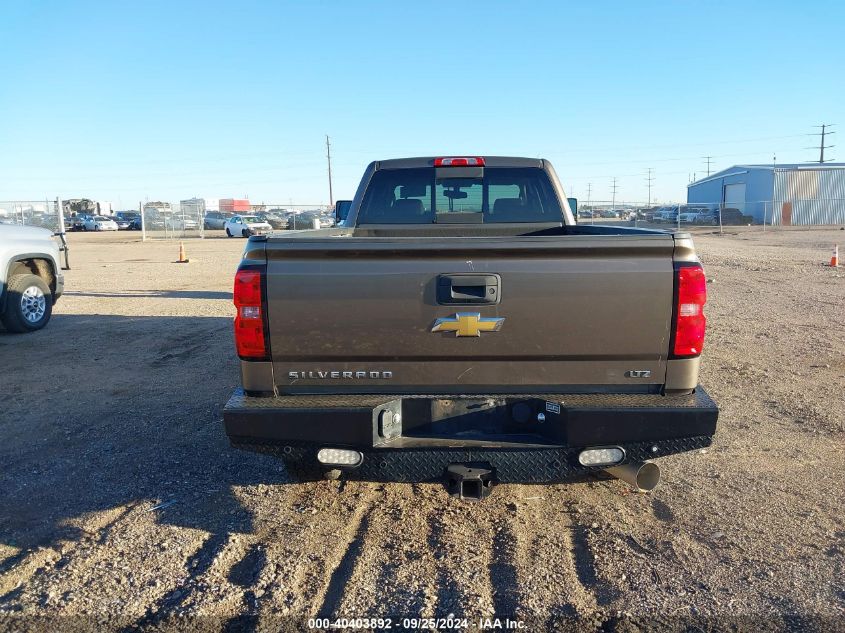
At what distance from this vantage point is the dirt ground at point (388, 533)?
3.12m

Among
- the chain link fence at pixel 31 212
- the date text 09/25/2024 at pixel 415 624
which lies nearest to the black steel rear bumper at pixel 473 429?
the date text 09/25/2024 at pixel 415 624

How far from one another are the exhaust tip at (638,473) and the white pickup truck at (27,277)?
873 centimetres

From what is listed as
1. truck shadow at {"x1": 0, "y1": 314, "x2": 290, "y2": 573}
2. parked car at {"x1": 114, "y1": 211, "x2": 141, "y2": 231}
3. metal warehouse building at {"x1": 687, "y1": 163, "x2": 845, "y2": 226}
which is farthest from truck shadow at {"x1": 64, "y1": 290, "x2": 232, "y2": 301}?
parked car at {"x1": 114, "y1": 211, "x2": 141, "y2": 231}

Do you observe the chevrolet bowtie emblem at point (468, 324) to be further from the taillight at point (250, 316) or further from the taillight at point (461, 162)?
the taillight at point (461, 162)

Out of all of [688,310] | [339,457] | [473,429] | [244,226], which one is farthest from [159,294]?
[244,226]

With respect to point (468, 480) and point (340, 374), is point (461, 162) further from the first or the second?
point (468, 480)

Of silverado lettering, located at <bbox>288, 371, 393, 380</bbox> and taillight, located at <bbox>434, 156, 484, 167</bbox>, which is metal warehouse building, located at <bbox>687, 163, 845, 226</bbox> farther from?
silverado lettering, located at <bbox>288, 371, 393, 380</bbox>

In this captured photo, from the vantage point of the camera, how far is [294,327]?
3389 mm

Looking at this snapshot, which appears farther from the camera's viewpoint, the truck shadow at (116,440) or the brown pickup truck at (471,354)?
the truck shadow at (116,440)

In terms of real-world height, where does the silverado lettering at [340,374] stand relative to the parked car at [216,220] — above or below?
above

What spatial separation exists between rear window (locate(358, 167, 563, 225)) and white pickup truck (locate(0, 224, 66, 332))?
20.7ft

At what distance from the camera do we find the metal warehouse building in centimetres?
5022

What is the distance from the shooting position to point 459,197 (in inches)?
229

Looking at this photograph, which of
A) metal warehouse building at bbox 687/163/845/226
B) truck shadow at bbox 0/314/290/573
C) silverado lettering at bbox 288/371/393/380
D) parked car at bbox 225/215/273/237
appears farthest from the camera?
metal warehouse building at bbox 687/163/845/226
